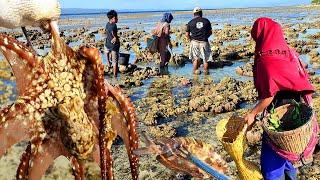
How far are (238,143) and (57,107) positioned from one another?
1957 mm

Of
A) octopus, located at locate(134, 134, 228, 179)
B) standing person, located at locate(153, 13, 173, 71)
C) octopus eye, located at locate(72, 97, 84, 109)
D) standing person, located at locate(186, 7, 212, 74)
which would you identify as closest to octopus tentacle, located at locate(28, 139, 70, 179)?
octopus eye, located at locate(72, 97, 84, 109)

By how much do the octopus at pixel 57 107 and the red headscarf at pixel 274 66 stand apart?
148 centimetres

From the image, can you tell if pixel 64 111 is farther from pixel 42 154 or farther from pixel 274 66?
pixel 274 66

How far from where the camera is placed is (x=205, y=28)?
13195mm

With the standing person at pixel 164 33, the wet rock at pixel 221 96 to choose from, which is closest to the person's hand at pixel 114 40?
the standing person at pixel 164 33

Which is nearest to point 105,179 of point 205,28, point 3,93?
point 3,93

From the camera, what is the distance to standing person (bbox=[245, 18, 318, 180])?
4.08 meters

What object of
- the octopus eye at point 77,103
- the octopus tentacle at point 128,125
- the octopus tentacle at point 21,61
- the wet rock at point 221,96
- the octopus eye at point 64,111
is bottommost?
the wet rock at point 221,96

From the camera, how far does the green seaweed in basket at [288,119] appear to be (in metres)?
4.28

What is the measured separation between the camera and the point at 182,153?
12.4 ft

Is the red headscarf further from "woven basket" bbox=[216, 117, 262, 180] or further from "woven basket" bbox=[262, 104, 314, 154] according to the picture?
"woven basket" bbox=[216, 117, 262, 180]

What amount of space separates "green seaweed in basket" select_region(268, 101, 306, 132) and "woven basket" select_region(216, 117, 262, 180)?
0.89ft

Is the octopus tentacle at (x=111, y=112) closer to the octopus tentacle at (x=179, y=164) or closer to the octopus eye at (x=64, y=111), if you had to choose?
the octopus eye at (x=64, y=111)

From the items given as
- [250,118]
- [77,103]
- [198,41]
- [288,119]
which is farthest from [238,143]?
[198,41]
